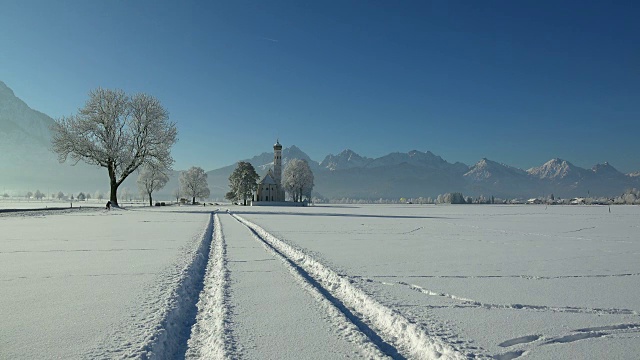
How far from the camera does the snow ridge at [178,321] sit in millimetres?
4763

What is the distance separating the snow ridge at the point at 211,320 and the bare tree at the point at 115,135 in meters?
44.9

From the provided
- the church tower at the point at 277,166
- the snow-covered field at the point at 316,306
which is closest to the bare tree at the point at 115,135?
the snow-covered field at the point at 316,306

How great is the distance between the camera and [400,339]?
5.18 metres

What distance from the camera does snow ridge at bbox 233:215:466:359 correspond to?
4718 millimetres

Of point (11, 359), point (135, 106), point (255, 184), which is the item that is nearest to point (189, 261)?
point (11, 359)

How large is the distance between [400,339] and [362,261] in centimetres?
612

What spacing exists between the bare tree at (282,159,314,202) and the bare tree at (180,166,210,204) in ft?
90.2

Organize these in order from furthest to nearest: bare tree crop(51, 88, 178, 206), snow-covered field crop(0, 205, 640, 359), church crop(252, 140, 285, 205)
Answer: church crop(252, 140, 285, 205), bare tree crop(51, 88, 178, 206), snow-covered field crop(0, 205, 640, 359)

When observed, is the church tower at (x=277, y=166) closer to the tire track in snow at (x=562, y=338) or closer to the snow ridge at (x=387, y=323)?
the snow ridge at (x=387, y=323)

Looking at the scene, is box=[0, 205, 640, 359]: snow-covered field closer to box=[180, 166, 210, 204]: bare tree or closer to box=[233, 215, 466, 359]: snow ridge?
box=[233, 215, 466, 359]: snow ridge

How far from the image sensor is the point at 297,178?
3991 inches

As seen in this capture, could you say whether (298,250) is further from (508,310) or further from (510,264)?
(508,310)

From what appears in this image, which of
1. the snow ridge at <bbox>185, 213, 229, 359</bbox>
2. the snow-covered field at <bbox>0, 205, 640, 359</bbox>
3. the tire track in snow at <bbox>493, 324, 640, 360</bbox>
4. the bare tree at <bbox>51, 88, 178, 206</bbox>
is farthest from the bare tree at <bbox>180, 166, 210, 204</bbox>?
the tire track in snow at <bbox>493, 324, 640, 360</bbox>

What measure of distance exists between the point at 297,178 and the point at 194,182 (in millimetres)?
33580
